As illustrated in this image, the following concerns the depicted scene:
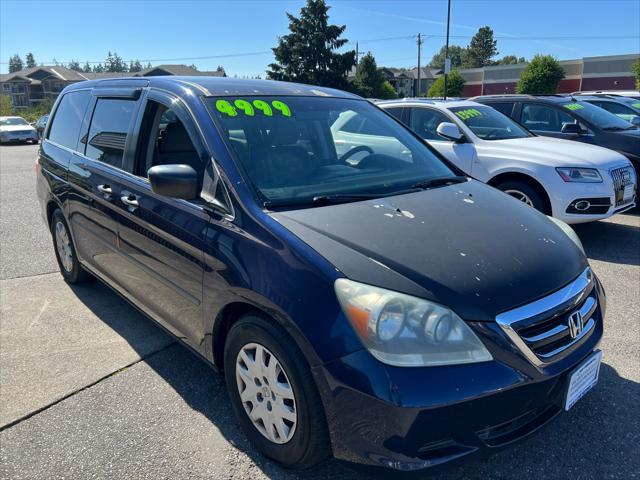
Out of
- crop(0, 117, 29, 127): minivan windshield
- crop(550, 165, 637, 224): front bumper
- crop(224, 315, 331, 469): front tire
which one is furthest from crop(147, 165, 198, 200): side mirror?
crop(0, 117, 29, 127): minivan windshield

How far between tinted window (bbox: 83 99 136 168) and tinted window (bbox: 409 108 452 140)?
4580 millimetres

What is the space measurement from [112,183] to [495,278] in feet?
8.38

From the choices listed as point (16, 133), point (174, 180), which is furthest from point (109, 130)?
point (16, 133)

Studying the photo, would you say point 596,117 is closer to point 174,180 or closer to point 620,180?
point 620,180

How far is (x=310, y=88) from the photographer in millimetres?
3629

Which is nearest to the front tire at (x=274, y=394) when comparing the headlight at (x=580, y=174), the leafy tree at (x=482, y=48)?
the headlight at (x=580, y=174)

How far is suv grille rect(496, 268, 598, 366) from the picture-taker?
2.00 metres

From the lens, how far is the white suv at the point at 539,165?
18.7 feet

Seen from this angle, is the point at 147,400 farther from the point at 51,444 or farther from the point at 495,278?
the point at 495,278

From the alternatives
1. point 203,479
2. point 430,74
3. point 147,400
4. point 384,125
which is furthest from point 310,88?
point 430,74

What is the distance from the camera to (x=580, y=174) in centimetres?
575

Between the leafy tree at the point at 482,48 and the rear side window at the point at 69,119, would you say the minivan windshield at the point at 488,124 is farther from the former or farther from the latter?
the leafy tree at the point at 482,48

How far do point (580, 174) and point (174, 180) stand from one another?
4.86 m

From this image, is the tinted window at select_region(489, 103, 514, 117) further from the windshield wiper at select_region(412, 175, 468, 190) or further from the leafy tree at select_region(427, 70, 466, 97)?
the leafy tree at select_region(427, 70, 466, 97)
